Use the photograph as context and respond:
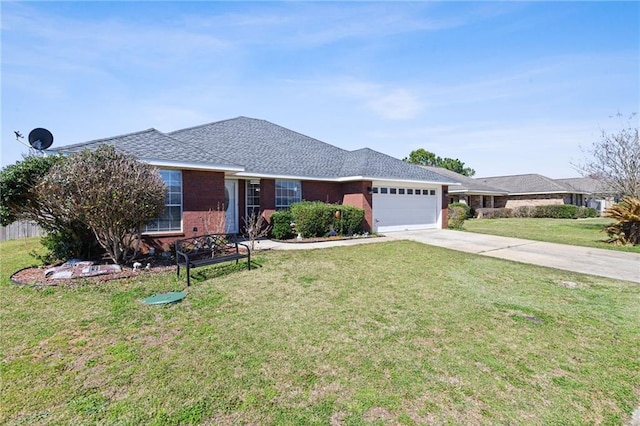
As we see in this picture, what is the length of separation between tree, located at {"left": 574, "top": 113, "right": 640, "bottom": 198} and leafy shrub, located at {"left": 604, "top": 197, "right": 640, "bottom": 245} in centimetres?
587

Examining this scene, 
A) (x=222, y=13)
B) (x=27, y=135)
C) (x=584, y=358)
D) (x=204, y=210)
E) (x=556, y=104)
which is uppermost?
(x=222, y=13)

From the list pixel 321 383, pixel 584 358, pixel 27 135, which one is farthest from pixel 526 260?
pixel 27 135

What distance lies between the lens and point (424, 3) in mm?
9516

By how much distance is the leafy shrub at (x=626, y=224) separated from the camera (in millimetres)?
13719

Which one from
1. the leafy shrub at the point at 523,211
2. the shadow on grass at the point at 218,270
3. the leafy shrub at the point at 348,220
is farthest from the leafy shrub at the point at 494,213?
the shadow on grass at the point at 218,270

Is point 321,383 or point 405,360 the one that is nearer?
point 321,383

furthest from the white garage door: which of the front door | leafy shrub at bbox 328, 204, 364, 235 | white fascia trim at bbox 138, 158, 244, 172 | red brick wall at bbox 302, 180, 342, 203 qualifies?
white fascia trim at bbox 138, 158, 244, 172

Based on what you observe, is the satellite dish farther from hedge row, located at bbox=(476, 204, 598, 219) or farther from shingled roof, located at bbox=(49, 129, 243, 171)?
hedge row, located at bbox=(476, 204, 598, 219)

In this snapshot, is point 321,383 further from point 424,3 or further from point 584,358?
point 424,3

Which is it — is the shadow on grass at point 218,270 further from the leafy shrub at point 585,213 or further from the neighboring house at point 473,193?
the leafy shrub at point 585,213

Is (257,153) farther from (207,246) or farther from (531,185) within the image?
(531,185)

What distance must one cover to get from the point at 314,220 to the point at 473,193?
23392 mm

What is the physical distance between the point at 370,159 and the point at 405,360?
47.6 ft

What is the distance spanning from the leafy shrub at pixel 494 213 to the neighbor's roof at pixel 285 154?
15.7 meters
